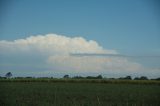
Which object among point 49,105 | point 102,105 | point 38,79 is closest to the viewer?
point 49,105

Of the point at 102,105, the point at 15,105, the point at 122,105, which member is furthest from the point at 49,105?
the point at 122,105

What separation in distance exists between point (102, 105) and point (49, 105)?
1994 millimetres

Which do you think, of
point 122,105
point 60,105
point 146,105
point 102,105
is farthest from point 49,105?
point 146,105

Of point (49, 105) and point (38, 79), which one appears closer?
point (49, 105)

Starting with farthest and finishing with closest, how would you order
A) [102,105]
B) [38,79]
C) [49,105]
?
1. [38,79]
2. [102,105]
3. [49,105]

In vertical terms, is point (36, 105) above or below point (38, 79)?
below

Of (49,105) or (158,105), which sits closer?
(49,105)

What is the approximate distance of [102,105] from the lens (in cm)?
1137

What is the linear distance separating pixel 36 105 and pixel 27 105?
32cm

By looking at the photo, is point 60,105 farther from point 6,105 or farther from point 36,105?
point 6,105

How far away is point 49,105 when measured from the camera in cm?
1061

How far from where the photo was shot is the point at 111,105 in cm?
1148

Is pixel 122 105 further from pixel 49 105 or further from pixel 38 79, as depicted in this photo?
pixel 38 79

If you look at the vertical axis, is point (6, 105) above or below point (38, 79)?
below
